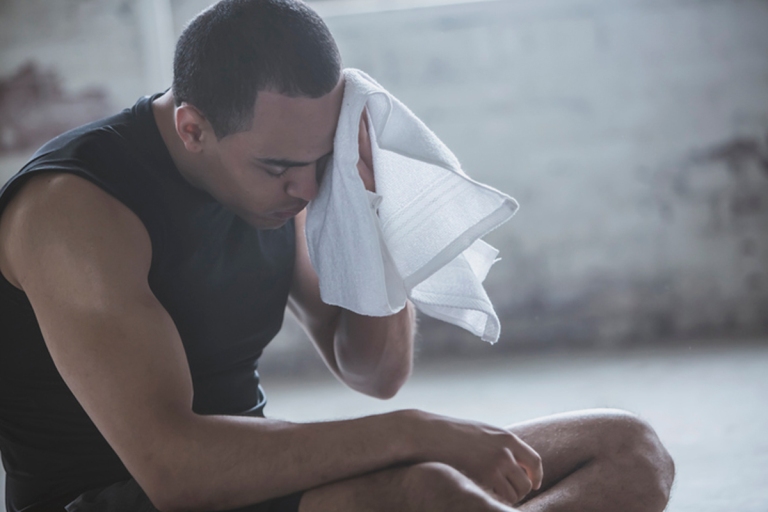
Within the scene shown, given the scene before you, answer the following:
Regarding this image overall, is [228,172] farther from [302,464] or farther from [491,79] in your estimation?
[491,79]

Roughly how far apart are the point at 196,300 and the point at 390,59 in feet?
7.83

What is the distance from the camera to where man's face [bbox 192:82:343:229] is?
1253 millimetres

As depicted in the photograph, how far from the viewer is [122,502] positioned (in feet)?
3.83

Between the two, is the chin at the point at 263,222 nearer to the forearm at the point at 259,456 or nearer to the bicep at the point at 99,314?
the bicep at the point at 99,314

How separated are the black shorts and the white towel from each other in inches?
14.9

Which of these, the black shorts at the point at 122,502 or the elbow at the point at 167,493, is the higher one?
the elbow at the point at 167,493

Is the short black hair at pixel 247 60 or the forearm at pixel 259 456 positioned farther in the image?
the short black hair at pixel 247 60

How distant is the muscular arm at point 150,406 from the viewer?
1.04 meters

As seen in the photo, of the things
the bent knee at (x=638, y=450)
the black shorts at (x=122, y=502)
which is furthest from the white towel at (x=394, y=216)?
the black shorts at (x=122, y=502)

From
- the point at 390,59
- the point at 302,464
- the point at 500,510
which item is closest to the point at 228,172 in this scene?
the point at 302,464

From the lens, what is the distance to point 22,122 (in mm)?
3475

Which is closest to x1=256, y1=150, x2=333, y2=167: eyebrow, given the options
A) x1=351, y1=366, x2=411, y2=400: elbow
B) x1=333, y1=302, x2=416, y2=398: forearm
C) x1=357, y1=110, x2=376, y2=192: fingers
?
x1=357, y1=110, x2=376, y2=192: fingers

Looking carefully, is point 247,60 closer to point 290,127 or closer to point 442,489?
point 290,127

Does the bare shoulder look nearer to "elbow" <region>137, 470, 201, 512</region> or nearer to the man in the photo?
the man
